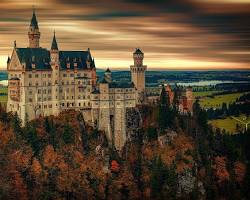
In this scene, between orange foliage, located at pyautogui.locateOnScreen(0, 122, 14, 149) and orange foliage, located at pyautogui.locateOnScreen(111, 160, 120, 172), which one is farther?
orange foliage, located at pyautogui.locateOnScreen(111, 160, 120, 172)

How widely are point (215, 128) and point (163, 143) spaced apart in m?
12.7

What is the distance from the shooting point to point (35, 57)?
7319 centimetres

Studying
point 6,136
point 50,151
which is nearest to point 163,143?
point 50,151

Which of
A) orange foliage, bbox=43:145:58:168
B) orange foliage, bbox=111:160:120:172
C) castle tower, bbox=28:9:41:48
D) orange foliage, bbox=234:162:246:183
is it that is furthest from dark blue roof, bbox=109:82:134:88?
orange foliage, bbox=234:162:246:183

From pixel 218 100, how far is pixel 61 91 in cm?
3314

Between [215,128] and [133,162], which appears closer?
[133,162]

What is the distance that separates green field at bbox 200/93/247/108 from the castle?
864 inches

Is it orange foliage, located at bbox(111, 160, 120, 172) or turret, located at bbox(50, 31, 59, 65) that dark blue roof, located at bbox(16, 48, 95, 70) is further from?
orange foliage, located at bbox(111, 160, 120, 172)

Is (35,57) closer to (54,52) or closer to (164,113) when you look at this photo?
(54,52)

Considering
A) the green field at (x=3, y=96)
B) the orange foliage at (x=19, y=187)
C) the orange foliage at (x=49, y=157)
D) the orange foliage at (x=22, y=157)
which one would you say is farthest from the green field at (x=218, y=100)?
the orange foliage at (x=19, y=187)

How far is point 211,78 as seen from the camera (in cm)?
12488

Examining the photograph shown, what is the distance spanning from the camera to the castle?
71688 millimetres

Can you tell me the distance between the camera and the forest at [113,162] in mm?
70062

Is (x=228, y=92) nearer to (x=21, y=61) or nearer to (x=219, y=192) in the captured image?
A: (x=219, y=192)
